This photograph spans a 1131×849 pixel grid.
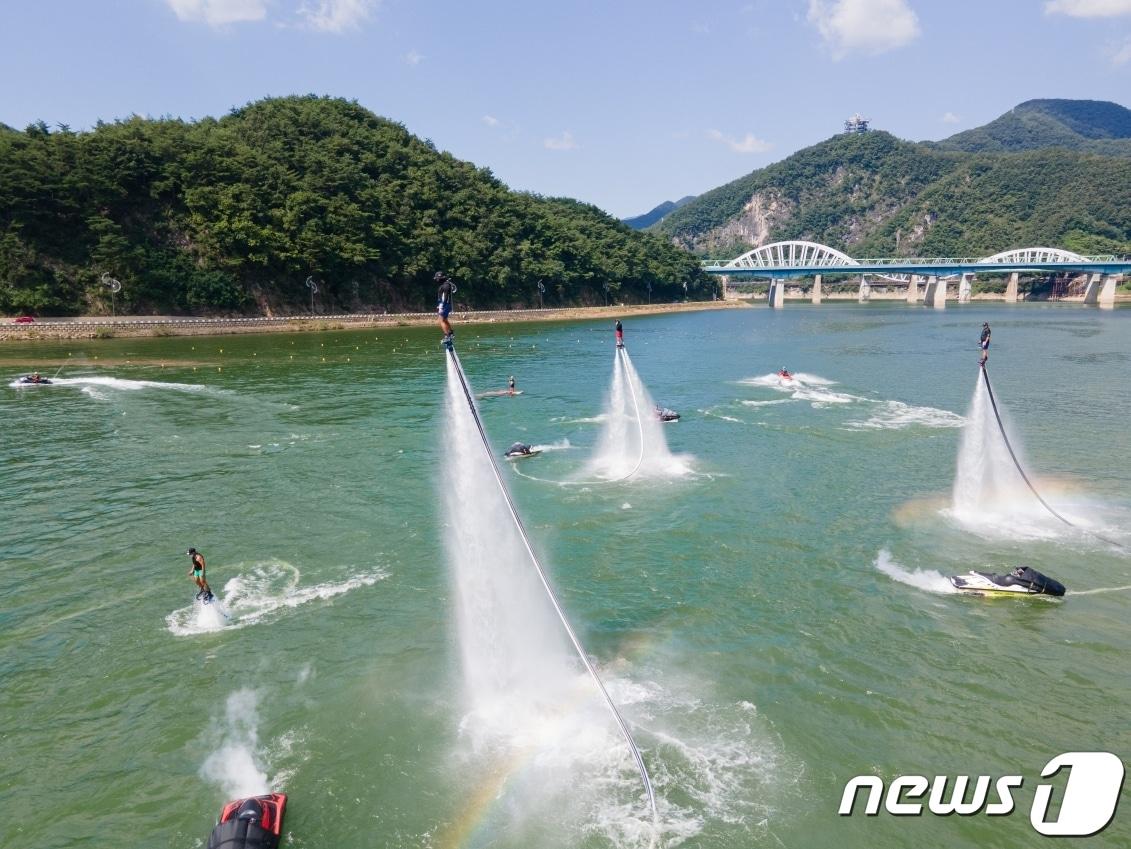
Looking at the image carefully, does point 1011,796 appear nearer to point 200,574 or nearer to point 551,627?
point 551,627

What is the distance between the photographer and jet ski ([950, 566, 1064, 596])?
2462 centimetres

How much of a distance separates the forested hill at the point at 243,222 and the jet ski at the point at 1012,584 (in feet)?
418

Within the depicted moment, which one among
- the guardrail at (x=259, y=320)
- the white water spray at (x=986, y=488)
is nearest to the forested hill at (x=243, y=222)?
the guardrail at (x=259, y=320)

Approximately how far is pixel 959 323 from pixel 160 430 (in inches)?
6825

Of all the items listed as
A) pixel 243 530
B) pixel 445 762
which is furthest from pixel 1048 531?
pixel 243 530

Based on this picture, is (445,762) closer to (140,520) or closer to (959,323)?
(140,520)

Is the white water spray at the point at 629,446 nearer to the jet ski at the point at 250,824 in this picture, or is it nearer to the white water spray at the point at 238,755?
the white water spray at the point at 238,755

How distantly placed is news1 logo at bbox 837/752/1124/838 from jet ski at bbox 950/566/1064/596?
27.3ft

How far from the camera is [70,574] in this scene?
1076 inches

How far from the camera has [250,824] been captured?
46.9 feet

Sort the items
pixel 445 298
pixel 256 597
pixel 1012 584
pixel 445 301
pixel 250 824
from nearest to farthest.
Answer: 1. pixel 445 298
2. pixel 445 301
3. pixel 250 824
4. pixel 1012 584
5. pixel 256 597

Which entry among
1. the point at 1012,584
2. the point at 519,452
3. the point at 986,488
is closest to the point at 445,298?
the point at 1012,584

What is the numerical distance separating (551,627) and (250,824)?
356 inches

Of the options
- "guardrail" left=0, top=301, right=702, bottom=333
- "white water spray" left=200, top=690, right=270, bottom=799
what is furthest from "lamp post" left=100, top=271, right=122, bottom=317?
"white water spray" left=200, top=690, right=270, bottom=799
